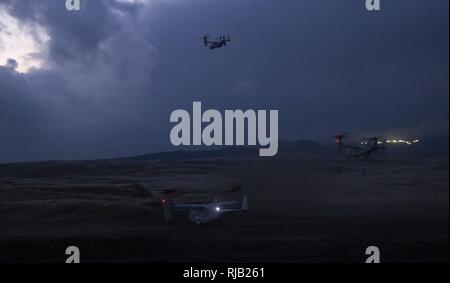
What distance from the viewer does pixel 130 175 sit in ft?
73.6

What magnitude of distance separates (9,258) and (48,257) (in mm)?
901

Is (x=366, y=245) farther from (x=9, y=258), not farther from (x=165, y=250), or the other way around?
(x=9, y=258)

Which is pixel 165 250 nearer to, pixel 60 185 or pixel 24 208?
pixel 24 208

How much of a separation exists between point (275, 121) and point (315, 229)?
4.53 metres

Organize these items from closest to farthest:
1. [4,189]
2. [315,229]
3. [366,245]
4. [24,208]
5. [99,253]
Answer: [366,245]
[99,253]
[315,229]
[24,208]
[4,189]

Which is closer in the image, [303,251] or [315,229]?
[303,251]

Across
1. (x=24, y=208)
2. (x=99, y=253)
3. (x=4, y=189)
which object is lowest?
(x=99, y=253)

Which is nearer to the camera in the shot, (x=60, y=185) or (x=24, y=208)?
(x=24, y=208)
